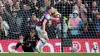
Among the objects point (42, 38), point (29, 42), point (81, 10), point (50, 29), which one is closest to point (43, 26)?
point (50, 29)

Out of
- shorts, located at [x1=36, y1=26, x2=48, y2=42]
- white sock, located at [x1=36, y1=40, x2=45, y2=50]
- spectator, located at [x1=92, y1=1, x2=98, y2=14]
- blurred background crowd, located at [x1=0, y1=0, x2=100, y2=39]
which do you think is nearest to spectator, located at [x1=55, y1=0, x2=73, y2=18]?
blurred background crowd, located at [x1=0, y1=0, x2=100, y2=39]

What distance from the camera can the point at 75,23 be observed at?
9.40 metres

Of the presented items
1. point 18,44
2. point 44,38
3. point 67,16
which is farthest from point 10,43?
point 67,16

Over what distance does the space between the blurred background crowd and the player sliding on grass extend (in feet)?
0.31

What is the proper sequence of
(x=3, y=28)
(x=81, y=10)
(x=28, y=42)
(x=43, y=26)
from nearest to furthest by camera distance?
(x=28, y=42), (x=3, y=28), (x=43, y=26), (x=81, y=10)

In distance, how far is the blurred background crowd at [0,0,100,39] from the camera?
9117 millimetres

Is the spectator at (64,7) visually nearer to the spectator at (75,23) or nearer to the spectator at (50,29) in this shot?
the spectator at (75,23)

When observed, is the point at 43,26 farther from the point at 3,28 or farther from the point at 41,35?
the point at 3,28

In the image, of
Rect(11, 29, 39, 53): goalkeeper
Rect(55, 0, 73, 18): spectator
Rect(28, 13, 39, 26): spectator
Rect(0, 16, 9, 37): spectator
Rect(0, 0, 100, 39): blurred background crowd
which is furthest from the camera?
Rect(55, 0, 73, 18): spectator

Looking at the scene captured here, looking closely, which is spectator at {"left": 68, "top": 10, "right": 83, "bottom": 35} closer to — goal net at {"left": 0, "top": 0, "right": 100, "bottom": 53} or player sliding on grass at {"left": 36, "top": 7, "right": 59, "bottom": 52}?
goal net at {"left": 0, "top": 0, "right": 100, "bottom": 53}

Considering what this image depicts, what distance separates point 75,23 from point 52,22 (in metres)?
0.60

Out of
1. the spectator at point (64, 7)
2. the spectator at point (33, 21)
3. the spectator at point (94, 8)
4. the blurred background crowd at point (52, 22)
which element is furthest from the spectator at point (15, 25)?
the spectator at point (94, 8)

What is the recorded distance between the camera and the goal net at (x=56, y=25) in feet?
29.8

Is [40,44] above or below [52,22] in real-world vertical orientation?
below
